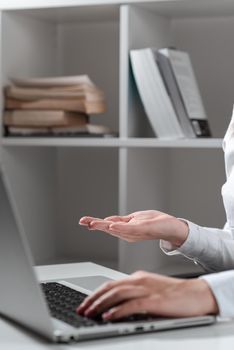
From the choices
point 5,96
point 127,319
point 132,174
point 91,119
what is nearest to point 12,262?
point 127,319

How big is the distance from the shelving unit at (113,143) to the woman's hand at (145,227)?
749mm

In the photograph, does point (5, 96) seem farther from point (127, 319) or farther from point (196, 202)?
point (127, 319)

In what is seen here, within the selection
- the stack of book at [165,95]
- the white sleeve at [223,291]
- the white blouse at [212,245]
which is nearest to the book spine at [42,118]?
the stack of book at [165,95]

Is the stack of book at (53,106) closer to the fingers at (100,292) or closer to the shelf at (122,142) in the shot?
the shelf at (122,142)

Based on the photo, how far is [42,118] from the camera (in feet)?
7.99

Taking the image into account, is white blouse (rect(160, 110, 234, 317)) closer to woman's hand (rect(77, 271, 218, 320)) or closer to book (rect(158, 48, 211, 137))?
woman's hand (rect(77, 271, 218, 320))

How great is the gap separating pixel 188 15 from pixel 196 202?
59cm

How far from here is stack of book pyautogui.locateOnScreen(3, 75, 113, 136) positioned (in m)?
2.40

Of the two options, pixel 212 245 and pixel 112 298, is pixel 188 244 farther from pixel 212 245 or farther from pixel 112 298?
pixel 112 298

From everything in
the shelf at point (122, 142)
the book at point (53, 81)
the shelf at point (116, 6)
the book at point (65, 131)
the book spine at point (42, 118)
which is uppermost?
the shelf at point (116, 6)

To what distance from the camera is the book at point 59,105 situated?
2.39m

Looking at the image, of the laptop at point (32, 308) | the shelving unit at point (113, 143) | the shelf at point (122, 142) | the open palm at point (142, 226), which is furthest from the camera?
the shelving unit at point (113, 143)

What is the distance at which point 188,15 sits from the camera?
2.49m

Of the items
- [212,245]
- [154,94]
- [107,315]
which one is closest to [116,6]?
[154,94]
